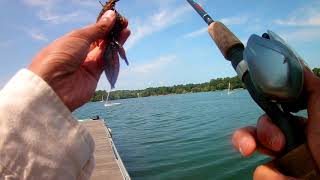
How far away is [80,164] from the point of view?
5.41 ft

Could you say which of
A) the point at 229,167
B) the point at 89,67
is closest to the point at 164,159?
the point at 229,167

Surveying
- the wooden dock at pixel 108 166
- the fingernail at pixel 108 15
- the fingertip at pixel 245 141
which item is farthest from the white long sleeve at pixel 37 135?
the wooden dock at pixel 108 166

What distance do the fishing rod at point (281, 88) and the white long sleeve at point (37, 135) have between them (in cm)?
82

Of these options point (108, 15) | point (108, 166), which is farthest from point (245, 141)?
point (108, 166)

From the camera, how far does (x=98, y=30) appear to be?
2.41 metres

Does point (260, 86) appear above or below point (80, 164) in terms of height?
above

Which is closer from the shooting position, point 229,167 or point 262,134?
point 262,134

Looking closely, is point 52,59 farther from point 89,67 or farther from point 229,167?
point 229,167

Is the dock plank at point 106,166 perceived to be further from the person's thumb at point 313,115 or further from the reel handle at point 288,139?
the person's thumb at point 313,115

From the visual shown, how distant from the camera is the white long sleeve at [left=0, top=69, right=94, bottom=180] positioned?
147cm

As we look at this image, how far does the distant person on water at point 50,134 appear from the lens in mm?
1452

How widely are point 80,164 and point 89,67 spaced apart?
1.12 m

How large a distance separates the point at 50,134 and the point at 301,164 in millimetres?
1038

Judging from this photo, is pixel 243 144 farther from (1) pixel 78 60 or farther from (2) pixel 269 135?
(1) pixel 78 60
